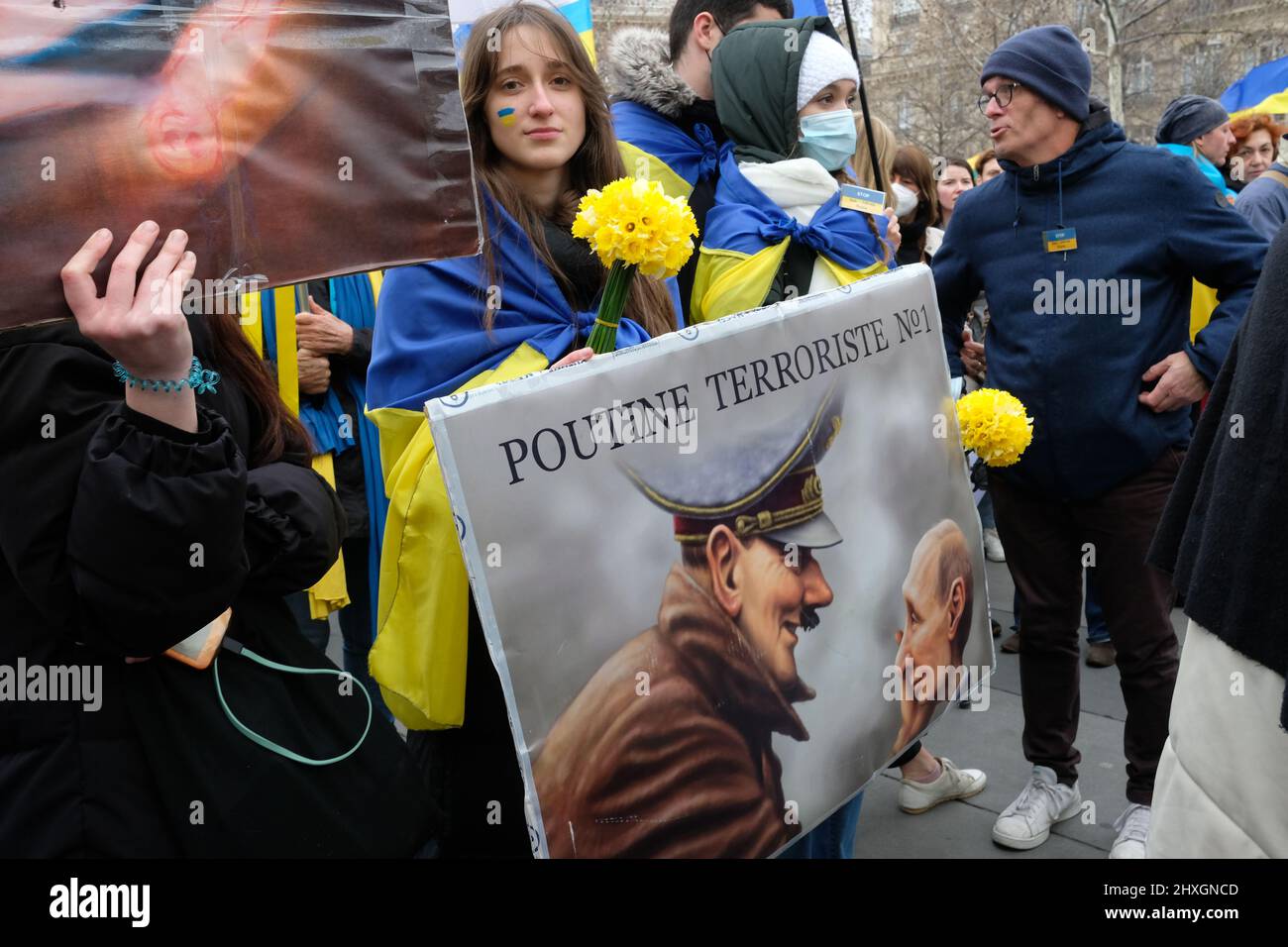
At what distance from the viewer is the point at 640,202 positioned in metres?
2.05

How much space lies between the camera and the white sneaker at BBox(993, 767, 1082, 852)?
12.4ft

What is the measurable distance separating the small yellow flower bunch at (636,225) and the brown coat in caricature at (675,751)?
1.82ft

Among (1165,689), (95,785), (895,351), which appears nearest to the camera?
(95,785)

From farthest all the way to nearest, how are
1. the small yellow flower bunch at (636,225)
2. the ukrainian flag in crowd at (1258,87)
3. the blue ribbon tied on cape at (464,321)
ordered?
the ukrainian flag in crowd at (1258,87), the blue ribbon tied on cape at (464,321), the small yellow flower bunch at (636,225)

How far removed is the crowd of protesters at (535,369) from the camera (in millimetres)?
1530

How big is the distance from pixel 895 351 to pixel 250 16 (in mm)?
1409

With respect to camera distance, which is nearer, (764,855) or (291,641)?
(291,641)

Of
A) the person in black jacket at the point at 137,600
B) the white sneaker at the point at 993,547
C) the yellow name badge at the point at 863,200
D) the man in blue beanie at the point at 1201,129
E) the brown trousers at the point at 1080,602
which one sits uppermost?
the man in blue beanie at the point at 1201,129

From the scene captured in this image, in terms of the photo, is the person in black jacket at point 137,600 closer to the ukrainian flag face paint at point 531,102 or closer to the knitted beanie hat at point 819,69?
the ukrainian flag face paint at point 531,102

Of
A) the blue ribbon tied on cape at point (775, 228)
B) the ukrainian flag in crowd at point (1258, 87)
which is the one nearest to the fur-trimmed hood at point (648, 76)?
the blue ribbon tied on cape at point (775, 228)

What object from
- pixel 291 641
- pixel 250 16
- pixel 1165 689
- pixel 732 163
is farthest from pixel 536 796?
pixel 1165 689

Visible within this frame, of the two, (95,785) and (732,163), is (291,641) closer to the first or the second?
(95,785)

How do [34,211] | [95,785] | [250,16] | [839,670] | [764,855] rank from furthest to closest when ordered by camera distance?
[839,670] → [764,855] → [95,785] → [250,16] → [34,211]

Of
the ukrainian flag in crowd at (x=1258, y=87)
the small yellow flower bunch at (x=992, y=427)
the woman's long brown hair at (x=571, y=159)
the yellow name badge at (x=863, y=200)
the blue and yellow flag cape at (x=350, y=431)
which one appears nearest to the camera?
the woman's long brown hair at (x=571, y=159)
